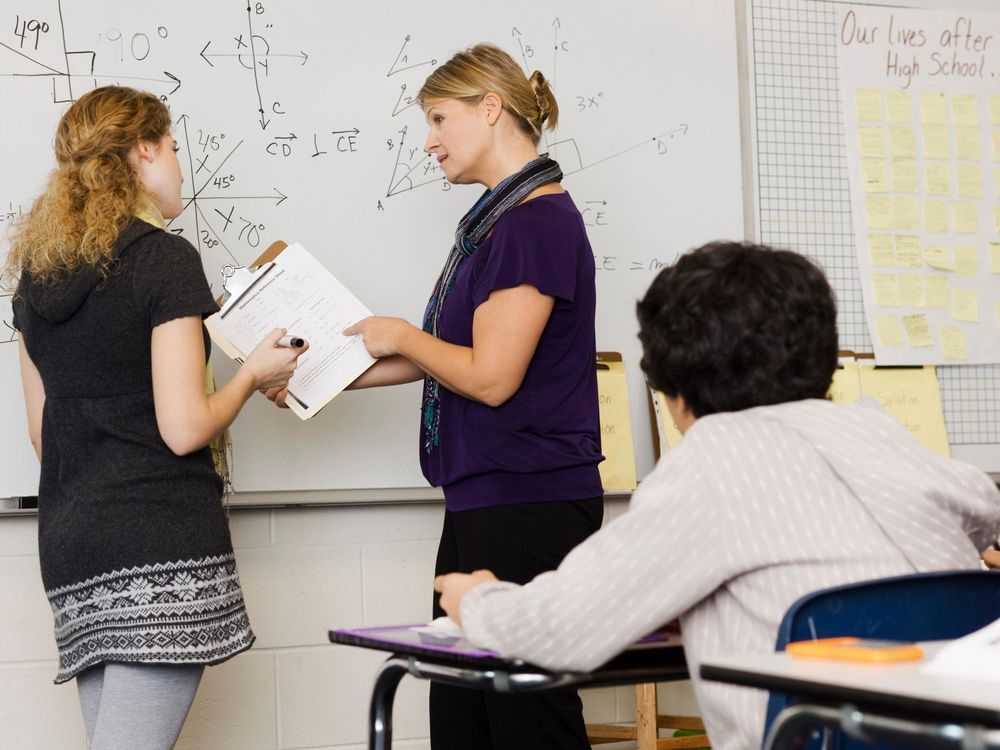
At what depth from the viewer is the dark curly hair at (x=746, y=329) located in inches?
43.8

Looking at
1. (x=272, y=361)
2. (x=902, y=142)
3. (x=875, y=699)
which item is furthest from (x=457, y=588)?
(x=902, y=142)

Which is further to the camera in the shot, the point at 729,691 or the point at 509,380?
the point at 509,380

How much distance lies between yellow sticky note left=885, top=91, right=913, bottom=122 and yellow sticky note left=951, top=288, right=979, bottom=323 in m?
0.44

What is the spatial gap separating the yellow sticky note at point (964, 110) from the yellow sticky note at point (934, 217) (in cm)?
22

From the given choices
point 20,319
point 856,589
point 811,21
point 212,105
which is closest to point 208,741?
point 20,319

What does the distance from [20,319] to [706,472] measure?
118cm

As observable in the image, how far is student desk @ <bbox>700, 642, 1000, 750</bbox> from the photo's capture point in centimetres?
70

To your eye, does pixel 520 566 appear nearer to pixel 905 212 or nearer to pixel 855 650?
pixel 855 650

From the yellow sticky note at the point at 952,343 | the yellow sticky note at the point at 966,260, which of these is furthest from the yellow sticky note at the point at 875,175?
the yellow sticky note at the point at 952,343

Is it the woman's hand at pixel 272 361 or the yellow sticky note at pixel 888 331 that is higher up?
the woman's hand at pixel 272 361

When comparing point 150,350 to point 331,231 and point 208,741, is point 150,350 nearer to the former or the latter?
point 331,231

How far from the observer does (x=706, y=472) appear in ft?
3.33

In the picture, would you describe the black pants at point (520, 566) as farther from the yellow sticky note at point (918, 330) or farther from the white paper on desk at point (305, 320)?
the yellow sticky note at point (918, 330)

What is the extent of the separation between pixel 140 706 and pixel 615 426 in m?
1.27
